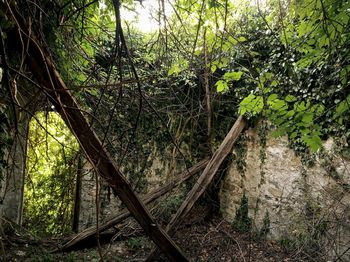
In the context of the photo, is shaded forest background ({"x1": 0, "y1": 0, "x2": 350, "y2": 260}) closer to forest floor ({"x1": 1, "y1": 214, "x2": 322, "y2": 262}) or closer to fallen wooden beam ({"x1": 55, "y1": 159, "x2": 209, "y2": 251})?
fallen wooden beam ({"x1": 55, "y1": 159, "x2": 209, "y2": 251})

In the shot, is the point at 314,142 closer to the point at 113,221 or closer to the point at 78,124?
the point at 78,124

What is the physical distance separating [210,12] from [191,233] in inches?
152

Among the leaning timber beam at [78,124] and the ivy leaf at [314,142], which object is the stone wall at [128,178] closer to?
the leaning timber beam at [78,124]

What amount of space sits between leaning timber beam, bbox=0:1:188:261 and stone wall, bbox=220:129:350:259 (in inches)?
75.7

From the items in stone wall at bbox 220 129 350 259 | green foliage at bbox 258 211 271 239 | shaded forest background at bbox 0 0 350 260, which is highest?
shaded forest background at bbox 0 0 350 260

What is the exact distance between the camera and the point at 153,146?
6.20 meters

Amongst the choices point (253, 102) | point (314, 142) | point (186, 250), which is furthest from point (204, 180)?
point (314, 142)

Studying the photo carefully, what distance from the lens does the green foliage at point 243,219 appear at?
4.93m

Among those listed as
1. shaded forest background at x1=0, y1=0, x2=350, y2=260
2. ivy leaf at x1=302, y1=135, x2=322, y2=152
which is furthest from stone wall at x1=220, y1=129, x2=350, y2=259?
ivy leaf at x1=302, y1=135, x2=322, y2=152

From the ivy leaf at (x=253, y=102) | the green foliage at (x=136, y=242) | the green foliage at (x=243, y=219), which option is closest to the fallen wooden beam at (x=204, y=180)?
the green foliage at (x=136, y=242)

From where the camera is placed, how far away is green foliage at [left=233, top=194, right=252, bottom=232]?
194 inches

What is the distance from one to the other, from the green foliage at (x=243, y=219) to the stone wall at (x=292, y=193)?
0.30ft

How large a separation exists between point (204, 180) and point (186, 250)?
1125 mm

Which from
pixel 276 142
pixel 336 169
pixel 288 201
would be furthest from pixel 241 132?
pixel 336 169
